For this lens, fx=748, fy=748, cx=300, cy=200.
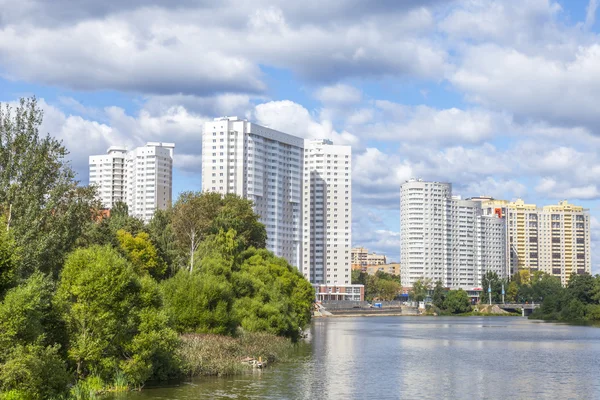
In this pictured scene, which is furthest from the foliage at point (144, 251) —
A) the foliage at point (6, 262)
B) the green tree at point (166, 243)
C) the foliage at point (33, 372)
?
the foliage at point (6, 262)

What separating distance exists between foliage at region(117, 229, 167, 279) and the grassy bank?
102 feet

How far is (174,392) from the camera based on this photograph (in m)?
48.9

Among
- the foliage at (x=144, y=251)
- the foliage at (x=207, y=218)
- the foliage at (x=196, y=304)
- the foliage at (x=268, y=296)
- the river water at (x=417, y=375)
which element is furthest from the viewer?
the foliage at (x=207, y=218)

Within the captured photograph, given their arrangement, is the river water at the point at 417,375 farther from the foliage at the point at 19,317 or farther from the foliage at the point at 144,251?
the foliage at the point at 144,251

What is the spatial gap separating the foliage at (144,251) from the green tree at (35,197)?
140 feet

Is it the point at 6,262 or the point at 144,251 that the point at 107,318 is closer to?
the point at 6,262

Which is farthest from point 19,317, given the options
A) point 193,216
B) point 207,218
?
point 207,218

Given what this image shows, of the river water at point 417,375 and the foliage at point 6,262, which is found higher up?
the foliage at point 6,262

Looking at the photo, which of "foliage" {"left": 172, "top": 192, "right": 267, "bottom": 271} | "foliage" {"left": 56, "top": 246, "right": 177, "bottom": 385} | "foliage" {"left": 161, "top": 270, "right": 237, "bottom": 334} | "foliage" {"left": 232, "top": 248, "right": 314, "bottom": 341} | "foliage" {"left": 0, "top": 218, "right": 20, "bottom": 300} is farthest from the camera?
"foliage" {"left": 172, "top": 192, "right": 267, "bottom": 271}

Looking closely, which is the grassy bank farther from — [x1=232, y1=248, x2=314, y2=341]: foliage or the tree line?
[x1=232, y1=248, x2=314, y2=341]: foliage

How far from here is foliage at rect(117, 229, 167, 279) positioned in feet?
320

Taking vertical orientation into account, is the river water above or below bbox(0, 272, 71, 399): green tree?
below

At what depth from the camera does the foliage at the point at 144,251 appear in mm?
97500

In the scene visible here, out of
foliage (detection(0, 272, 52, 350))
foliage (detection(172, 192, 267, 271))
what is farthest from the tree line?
foliage (detection(172, 192, 267, 271))
